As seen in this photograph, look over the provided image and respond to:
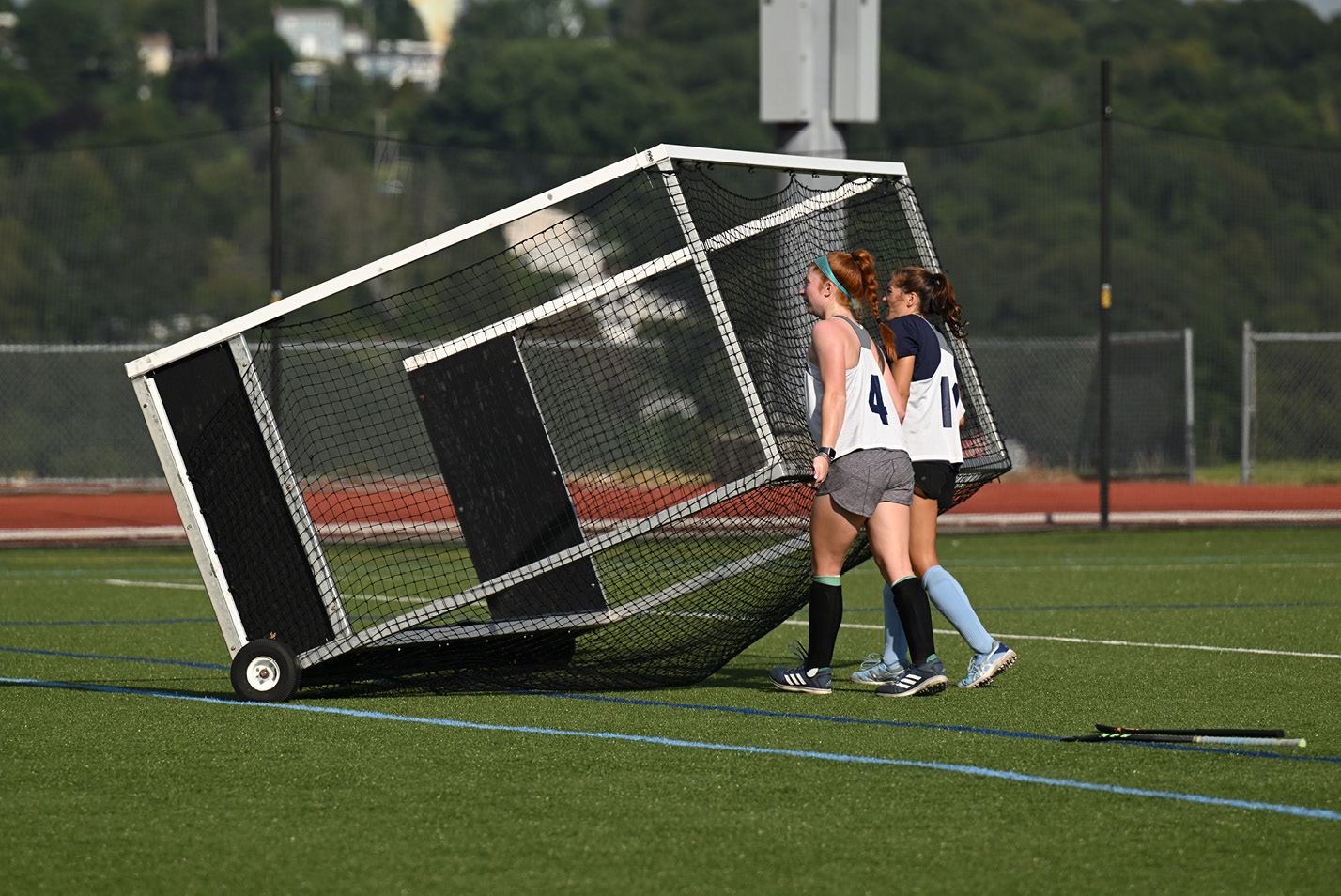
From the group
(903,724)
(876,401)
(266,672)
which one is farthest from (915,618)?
(266,672)

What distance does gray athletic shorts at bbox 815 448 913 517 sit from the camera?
23.9 ft

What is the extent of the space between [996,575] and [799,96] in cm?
610

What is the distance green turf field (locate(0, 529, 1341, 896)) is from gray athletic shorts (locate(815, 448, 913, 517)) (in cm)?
83

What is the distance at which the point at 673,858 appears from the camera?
471 cm

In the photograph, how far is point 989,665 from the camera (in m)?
7.48

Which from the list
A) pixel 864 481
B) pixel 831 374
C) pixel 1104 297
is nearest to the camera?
pixel 831 374

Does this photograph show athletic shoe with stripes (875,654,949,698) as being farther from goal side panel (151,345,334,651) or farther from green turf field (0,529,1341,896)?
goal side panel (151,345,334,651)

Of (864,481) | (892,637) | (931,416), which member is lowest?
(892,637)

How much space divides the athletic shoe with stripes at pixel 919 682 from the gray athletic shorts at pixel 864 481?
2.28 feet

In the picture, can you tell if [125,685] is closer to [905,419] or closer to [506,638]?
[506,638]

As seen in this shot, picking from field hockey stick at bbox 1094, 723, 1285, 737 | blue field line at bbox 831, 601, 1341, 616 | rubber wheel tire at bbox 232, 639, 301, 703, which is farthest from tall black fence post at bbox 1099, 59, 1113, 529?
rubber wheel tire at bbox 232, 639, 301, 703

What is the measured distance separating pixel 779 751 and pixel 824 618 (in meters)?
1.33

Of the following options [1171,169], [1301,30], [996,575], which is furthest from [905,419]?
[1301,30]

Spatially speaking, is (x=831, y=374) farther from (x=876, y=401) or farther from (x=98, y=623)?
(x=98, y=623)
